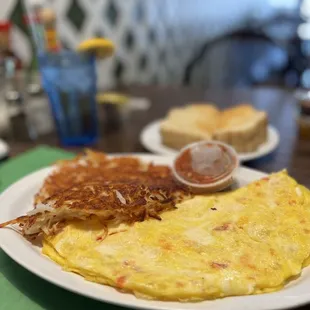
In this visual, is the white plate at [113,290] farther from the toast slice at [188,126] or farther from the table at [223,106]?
the toast slice at [188,126]

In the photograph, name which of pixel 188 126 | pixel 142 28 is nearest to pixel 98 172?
pixel 188 126

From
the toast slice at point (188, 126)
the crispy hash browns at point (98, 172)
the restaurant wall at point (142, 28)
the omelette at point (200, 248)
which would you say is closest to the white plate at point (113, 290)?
the omelette at point (200, 248)

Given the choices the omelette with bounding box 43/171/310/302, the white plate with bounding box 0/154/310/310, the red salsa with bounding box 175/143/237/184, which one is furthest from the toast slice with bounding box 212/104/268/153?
the white plate with bounding box 0/154/310/310

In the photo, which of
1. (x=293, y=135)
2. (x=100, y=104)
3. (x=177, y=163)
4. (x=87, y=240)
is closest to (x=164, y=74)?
(x=100, y=104)

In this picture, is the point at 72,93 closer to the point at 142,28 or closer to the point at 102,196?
the point at 102,196

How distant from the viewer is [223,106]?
2.13 metres

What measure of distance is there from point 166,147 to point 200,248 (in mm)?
775

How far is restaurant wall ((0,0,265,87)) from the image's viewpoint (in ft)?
8.84

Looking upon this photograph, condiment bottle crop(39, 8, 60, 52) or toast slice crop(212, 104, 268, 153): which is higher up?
condiment bottle crop(39, 8, 60, 52)

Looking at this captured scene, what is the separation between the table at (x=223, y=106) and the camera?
1441 mm

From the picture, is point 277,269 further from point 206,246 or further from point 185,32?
point 185,32

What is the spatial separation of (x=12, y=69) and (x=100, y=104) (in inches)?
16.7

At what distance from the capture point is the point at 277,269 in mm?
727

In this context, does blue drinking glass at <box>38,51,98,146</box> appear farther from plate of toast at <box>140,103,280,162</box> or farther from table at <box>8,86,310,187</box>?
plate of toast at <box>140,103,280,162</box>
